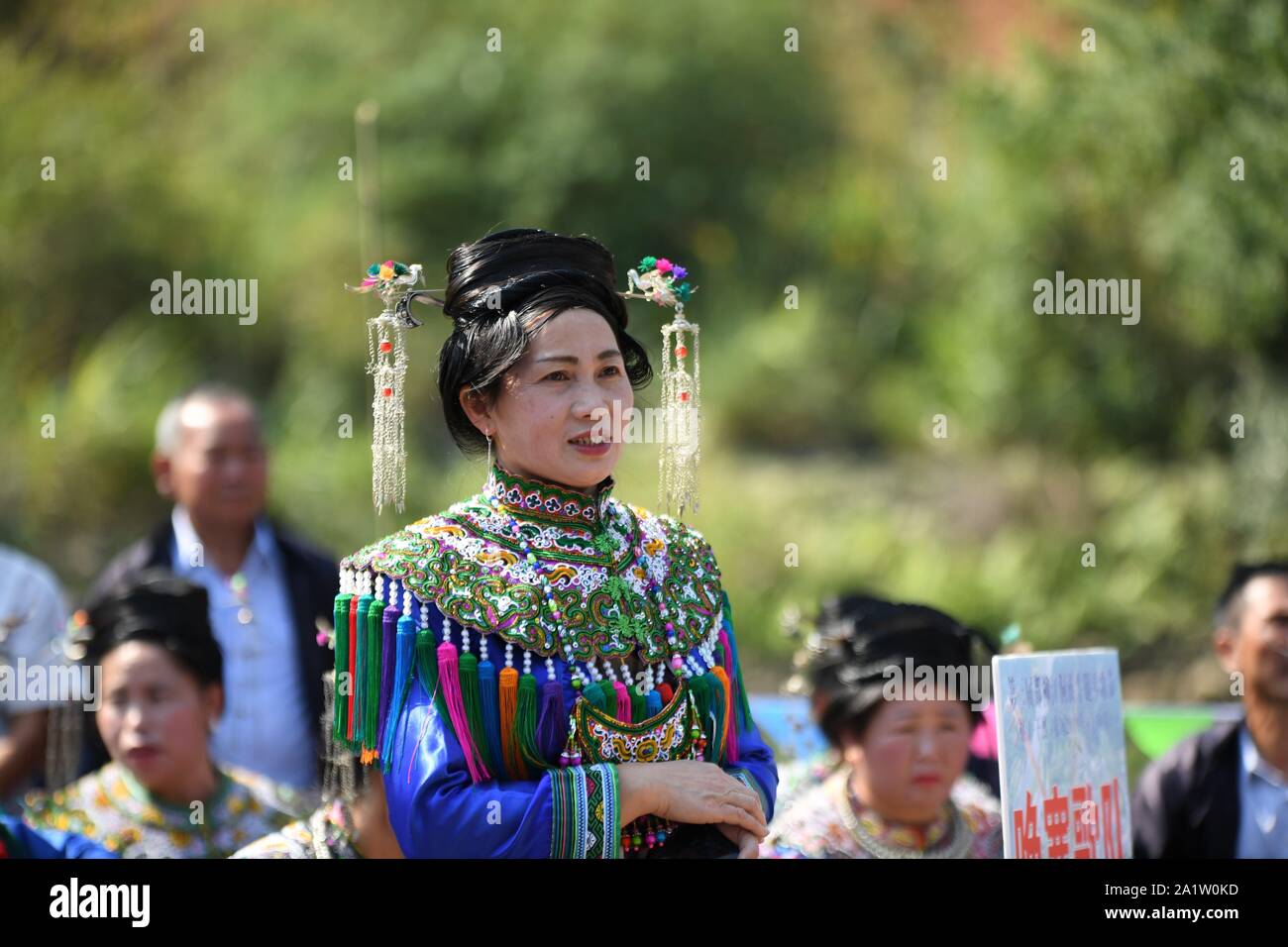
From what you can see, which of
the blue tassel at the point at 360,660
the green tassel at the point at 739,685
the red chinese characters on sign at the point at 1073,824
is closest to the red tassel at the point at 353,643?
the blue tassel at the point at 360,660

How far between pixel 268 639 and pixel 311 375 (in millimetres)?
5949

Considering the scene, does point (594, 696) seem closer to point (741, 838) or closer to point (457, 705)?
point (457, 705)

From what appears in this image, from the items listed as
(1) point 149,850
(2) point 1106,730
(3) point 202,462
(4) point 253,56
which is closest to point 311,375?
(4) point 253,56

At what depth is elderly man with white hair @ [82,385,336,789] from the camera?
4453 mm

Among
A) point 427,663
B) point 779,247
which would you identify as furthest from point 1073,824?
point 779,247

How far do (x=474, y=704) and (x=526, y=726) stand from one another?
8cm

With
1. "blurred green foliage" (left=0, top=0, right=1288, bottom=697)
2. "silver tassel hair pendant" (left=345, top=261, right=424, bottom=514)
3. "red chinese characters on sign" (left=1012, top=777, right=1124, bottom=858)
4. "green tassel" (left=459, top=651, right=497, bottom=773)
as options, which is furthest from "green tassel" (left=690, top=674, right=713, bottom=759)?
"blurred green foliage" (left=0, top=0, right=1288, bottom=697)

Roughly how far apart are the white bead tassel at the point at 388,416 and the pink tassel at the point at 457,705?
350mm

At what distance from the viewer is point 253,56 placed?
12.2 metres

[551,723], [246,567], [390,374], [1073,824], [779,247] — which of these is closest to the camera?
[551,723]

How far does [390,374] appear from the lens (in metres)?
2.51

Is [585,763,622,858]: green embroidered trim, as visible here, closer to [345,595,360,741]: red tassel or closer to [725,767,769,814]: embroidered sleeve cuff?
[725,767,769,814]: embroidered sleeve cuff

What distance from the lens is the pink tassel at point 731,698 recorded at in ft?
8.08
